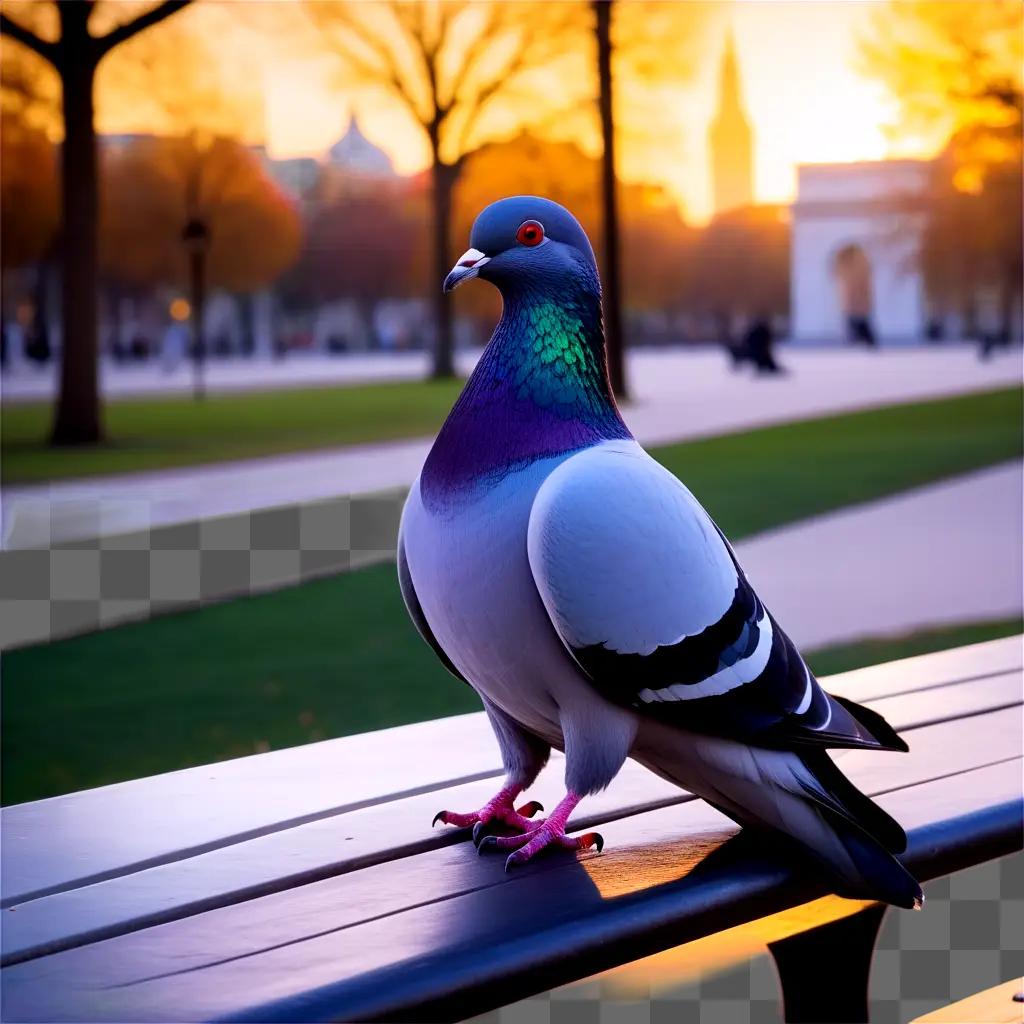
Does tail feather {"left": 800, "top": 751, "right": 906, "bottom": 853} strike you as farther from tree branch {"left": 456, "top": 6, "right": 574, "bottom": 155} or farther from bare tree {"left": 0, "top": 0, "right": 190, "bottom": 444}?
tree branch {"left": 456, "top": 6, "right": 574, "bottom": 155}

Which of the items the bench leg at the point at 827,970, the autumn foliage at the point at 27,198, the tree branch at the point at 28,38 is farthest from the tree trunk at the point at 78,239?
the autumn foliage at the point at 27,198

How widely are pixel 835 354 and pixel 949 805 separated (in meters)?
50.0

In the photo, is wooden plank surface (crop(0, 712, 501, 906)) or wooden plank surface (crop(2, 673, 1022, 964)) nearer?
wooden plank surface (crop(2, 673, 1022, 964))

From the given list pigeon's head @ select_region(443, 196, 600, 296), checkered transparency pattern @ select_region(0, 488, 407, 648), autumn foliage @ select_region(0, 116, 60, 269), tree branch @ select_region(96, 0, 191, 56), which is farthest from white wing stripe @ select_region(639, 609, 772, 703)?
autumn foliage @ select_region(0, 116, 60, 269)

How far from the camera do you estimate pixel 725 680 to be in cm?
183

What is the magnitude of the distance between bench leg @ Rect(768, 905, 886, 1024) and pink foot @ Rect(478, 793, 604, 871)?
3.32 feet

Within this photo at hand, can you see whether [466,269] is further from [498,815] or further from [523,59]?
[523,59]

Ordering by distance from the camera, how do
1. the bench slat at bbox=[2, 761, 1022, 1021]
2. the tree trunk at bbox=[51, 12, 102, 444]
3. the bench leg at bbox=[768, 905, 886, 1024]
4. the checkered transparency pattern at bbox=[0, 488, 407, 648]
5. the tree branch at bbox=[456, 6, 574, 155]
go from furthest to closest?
the tree branch at bbox=[456, 6, 574, 155] < the tree trunk at bbox=[51, 12, 102, 444] < the checkered transparency pattern at bbox=[0, 488, 407, 648] < the bench leg at bbox=[768, 905, 886, 1024] < the bench slat at bbox=[2, 761, 1022, 1021]

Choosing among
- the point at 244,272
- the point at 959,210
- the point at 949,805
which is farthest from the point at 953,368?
the point at 949,805

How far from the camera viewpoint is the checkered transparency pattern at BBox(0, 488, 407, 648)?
24.3 feet

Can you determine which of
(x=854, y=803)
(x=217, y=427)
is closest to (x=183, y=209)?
(x=217, y=427)

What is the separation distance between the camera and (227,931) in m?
1.70

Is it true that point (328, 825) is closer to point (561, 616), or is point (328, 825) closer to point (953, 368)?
point (561, 616)

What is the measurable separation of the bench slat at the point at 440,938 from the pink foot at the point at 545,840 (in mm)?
22
